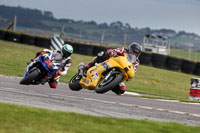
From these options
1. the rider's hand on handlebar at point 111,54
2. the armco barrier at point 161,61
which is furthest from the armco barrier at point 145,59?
the rider's hand on handlebar at point 111,54

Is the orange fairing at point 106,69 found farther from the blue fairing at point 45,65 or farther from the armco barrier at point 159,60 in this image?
the armco barrier at point 159,60

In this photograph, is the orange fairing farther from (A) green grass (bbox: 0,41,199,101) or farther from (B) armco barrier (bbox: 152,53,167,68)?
(B) armco barrier (bbox: 152,53,167,68)

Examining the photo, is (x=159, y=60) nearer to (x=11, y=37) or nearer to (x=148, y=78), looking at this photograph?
(x=148, y=78)

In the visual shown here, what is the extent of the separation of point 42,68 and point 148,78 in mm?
13438

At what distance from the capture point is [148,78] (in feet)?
79.9

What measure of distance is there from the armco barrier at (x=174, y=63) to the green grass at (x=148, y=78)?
740 millimetres

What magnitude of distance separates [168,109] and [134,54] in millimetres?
1706

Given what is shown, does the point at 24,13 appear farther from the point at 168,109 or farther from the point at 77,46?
the point at 168,109

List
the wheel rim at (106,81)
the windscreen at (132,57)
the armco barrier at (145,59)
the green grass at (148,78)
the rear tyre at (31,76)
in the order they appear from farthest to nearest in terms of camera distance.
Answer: the armco barrier at (145,59)
the green grass at (148,78)
the rear tyre at (31,76)
the windscreen at (132,57)
the wheel rim at (106,81)

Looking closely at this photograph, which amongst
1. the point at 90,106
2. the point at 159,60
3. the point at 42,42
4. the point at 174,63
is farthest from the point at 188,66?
the point at 90,106

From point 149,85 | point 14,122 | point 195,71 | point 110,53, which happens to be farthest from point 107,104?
point 195,71

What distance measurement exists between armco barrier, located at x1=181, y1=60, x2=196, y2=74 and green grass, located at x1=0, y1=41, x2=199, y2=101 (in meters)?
0.47

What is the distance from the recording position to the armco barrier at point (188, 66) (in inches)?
1136

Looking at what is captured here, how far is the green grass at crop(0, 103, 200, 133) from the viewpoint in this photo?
6.34 metres
